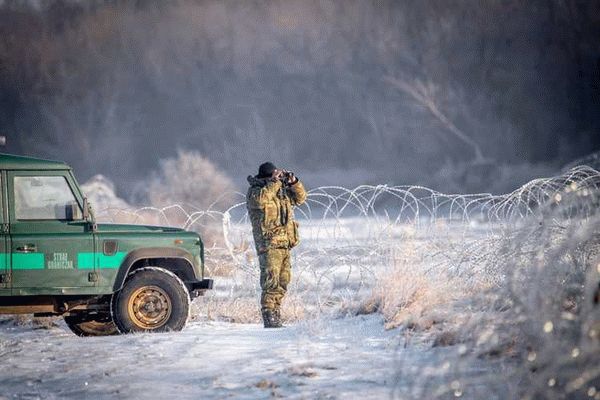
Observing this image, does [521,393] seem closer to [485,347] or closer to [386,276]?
[485,347]

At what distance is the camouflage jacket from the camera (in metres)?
10.2

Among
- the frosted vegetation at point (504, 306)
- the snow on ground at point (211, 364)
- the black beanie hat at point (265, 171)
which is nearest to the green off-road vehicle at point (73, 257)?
the snow on ground at point (211, 364)

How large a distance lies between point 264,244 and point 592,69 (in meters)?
76.1

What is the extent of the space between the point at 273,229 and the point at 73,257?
88.6 inches

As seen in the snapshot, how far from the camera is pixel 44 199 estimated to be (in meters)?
9.38

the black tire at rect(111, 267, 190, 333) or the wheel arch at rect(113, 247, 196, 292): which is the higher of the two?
the wheel arch at rect(113, 247, 196, 292)

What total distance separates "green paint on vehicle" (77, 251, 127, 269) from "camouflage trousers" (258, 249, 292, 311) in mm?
1624

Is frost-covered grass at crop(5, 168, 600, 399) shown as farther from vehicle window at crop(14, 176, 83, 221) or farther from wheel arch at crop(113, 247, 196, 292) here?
vehicle window at crop(14, 176, 83, 221)

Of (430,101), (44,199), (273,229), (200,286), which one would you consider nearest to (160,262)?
(200,286)

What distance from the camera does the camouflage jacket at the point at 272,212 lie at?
1021 cm

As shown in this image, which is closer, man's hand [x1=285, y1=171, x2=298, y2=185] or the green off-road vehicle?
the green off-road vehicle

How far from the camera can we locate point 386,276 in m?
10.7

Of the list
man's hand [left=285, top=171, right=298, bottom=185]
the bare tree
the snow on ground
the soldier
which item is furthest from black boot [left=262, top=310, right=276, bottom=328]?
the bare tree

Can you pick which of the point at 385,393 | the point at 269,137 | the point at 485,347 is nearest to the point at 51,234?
the point at 385,393
